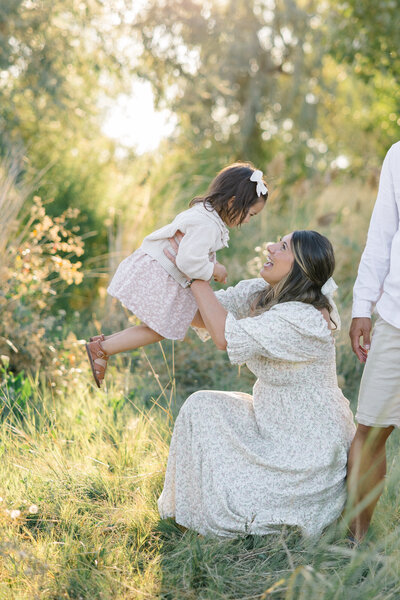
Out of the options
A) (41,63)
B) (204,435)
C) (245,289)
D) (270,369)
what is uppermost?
(41,63)

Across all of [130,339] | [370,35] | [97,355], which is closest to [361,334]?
[130,339]

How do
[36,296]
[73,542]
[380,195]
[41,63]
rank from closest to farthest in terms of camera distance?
1. [73,542]
2. [380,195]
3. [36,296]
4. [41,63]

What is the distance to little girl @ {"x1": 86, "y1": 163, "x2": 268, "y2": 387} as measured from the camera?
3055 millimetres

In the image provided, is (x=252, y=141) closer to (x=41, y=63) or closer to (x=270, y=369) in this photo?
(x=41, y=63)

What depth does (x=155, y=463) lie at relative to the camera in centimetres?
325

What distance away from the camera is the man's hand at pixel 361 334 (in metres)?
2.86

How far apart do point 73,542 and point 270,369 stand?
3.33 ft

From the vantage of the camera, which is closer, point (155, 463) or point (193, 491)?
point (193, 491)

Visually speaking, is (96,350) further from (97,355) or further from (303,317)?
(303,317)

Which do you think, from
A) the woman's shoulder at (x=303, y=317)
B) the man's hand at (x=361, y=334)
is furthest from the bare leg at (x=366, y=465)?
the woman's shoulder at (x=303, y=317)

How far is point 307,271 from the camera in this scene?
273cm

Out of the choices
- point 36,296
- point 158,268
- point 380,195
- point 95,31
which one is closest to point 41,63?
point 95,31

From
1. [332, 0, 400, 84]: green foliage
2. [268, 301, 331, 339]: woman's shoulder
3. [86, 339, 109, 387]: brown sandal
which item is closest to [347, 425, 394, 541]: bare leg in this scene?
[268, 301, 331, 339]: woman's shoulder

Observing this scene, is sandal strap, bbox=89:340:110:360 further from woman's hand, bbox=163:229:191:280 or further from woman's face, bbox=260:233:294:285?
woman's face, bbox=260:233:294:285
